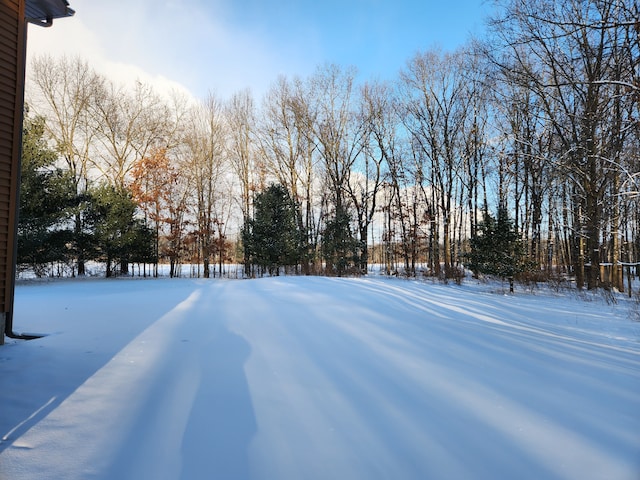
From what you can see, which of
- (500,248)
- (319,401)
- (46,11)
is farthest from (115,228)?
(500,248)

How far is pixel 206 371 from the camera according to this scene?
3.04 meters

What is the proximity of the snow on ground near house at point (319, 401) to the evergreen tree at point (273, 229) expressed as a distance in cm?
1144

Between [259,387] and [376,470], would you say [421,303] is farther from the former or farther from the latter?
[376,470]

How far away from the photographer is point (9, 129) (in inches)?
169

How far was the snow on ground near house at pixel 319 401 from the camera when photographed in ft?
5.94

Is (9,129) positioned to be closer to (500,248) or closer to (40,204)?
(40,204)

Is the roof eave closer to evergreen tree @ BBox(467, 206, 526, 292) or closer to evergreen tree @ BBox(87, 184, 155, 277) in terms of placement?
evergreen tree @ BBox(87, 184, 155, 277)

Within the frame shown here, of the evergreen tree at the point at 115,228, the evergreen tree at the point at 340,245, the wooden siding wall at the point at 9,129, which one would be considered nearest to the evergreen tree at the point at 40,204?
the evergreen tree at the point at 115,228

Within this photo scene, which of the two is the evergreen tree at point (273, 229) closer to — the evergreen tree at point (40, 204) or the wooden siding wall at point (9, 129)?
the evergreen tree at point (40, 204)

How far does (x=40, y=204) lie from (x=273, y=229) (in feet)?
31.0

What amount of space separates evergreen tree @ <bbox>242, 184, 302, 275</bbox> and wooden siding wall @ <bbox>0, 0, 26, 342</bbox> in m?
11.8

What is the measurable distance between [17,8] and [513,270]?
13.3m

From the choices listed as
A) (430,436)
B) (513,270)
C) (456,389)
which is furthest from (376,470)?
(513,270)

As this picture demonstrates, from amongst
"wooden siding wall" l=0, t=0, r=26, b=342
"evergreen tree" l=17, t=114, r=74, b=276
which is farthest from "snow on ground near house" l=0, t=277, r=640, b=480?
"evergreen tree" l=17, t=114, r=74, b=276
